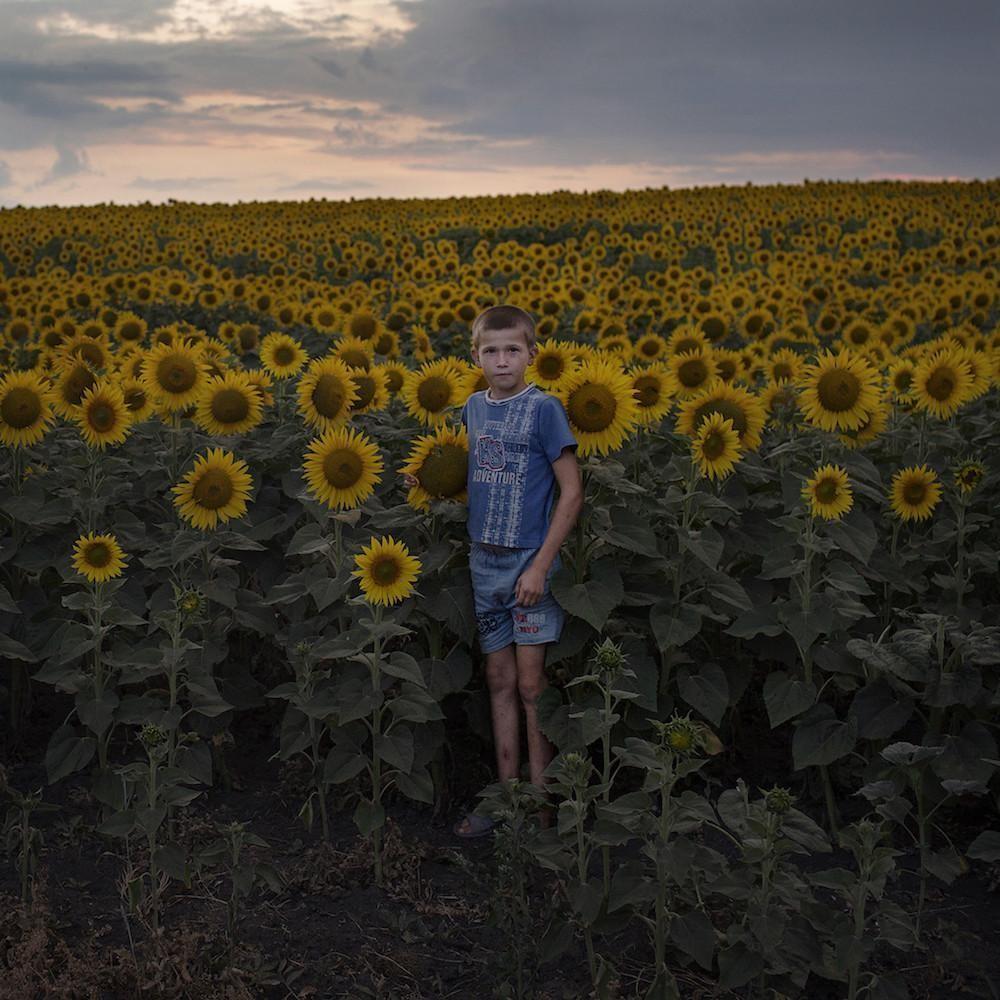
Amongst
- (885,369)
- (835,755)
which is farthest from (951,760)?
(885,369)

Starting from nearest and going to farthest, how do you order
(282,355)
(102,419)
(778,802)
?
(778,802) → (102,419) → (282,355)

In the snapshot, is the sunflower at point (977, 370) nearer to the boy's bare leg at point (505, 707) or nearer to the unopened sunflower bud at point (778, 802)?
the boy's bare leg at point (505, 707)

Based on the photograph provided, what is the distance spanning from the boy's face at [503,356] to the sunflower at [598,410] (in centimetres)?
21

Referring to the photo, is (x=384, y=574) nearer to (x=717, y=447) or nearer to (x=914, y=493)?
(x=717, y=447)

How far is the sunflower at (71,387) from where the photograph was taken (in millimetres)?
5973

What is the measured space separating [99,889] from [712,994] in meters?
2.33

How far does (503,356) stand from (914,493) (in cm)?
206

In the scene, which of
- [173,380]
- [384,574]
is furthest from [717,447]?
[173,380]

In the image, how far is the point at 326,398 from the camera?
5609 millimetres

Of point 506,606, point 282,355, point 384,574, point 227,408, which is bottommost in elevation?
point 506,606

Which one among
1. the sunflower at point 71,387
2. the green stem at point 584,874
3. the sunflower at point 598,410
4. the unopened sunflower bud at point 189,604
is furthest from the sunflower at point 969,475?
the sunflower at point 71,387

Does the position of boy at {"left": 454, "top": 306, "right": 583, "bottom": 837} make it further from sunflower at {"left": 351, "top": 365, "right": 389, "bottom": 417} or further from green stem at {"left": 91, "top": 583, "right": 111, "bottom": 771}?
green stem at {"left": 91, "top": 583, "right": 111, "bottom": 771}

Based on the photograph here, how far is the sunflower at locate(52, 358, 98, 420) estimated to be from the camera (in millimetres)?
5973

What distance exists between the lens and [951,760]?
472cm
